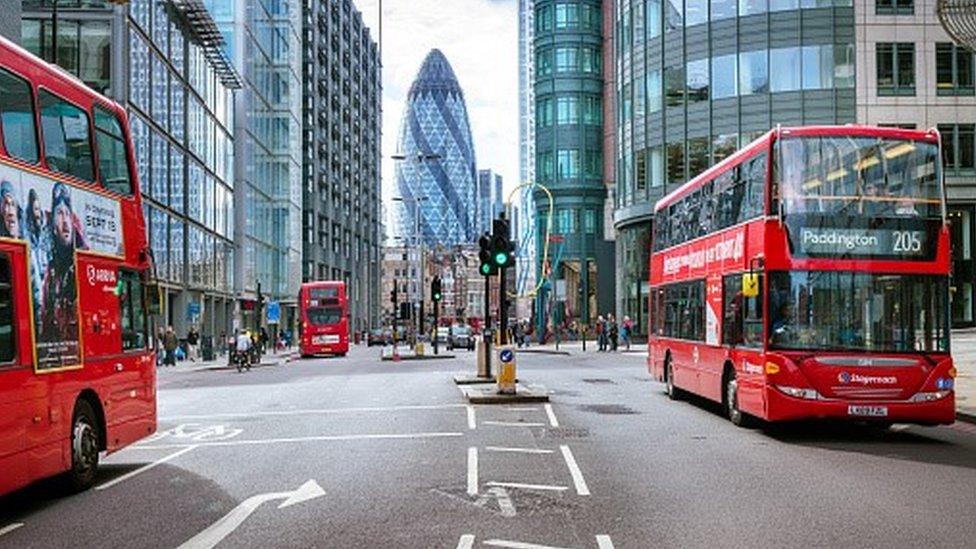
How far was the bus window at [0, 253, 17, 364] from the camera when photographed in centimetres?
973

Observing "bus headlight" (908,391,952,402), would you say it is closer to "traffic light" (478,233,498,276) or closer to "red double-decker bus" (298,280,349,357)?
"traffic light" (478,233,498,276)

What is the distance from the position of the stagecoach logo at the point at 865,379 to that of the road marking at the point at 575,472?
12.4 ft

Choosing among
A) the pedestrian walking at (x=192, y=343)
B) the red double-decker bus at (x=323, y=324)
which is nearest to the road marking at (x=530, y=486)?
the pedestrian walking at (x=192, y=343)

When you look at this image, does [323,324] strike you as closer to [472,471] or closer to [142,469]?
[142,469]

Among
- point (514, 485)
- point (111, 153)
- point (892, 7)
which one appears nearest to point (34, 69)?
point (111, 153)

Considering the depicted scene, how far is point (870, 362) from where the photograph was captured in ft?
49.6

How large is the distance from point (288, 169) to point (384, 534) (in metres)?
81.7

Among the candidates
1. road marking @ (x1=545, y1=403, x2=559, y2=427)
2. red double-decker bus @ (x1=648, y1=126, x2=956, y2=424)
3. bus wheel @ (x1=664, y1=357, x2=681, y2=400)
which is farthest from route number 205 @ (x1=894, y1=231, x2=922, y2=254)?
bus wheel @ (x1=664, y1=357, x2=681, y2=400)

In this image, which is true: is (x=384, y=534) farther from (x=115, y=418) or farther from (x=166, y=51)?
(x=166, y=51)

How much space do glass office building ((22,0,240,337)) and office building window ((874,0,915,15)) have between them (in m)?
33.2

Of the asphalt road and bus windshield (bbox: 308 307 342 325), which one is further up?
bus windshield (bbox: 308 307 342 325)

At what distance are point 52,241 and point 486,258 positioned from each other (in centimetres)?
1393

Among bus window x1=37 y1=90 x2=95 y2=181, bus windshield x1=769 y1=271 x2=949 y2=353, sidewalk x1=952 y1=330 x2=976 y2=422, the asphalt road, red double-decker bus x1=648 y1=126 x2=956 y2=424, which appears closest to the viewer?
the asphalt road

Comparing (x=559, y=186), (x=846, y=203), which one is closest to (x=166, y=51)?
(x=559, y=186)
